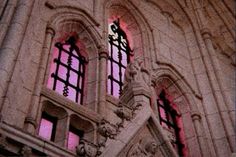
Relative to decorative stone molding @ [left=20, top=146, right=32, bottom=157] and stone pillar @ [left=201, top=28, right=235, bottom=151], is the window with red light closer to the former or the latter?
stone pillar @ [left=201, top=28, right=235, bottom=151]

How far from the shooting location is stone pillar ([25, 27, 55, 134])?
283 inches

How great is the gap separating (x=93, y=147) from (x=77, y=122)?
2421 millimetres

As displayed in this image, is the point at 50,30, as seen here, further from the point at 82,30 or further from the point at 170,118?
the point at 170,118

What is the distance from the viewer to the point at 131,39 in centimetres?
1281

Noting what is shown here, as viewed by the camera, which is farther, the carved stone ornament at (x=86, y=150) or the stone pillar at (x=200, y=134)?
the stone pillar at (x=200, y=134)

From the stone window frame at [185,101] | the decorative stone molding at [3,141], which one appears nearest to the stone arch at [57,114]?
the decorative stone molding at [3,141]

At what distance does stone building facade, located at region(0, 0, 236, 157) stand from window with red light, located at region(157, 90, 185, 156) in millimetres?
32

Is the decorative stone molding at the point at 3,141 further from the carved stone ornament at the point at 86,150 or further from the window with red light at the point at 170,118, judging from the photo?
the window with red light at the point at 170,118

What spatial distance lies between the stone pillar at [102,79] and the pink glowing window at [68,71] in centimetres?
41

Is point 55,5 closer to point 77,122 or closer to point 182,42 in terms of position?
point 77,122

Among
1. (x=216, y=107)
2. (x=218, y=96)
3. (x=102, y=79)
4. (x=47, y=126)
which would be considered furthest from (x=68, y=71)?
(x=218, y=96)

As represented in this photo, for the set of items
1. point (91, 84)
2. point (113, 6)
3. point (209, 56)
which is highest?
point (113, 6)

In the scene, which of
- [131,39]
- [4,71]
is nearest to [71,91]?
[4,71]

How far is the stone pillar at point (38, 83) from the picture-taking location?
7176mm
